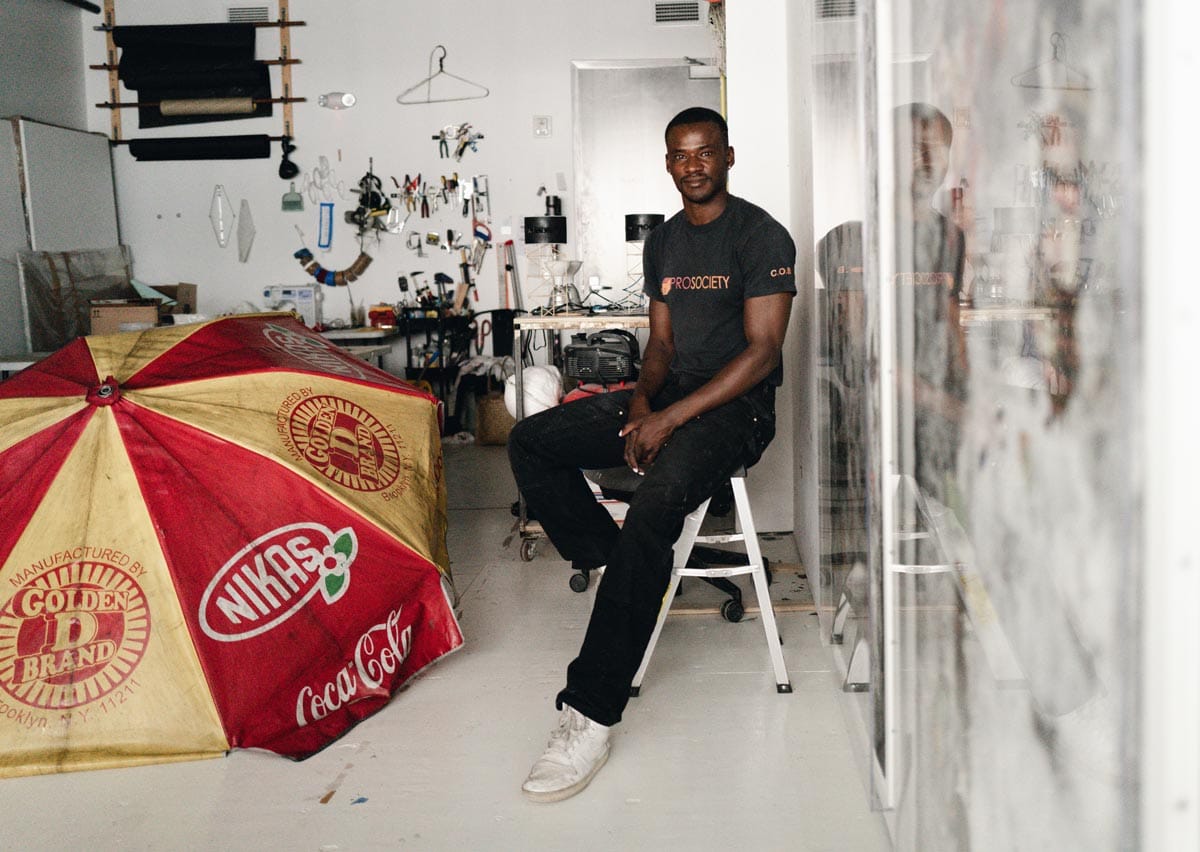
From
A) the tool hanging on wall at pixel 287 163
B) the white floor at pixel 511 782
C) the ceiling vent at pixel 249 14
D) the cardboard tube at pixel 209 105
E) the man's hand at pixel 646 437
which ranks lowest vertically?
the white floor at pixel 511 782

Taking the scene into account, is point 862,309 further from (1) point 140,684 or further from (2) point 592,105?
(2) point 592,105

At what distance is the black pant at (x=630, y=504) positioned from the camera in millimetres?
2068

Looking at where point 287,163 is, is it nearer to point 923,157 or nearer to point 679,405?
point 679,405

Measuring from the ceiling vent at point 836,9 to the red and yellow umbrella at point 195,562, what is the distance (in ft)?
4.67

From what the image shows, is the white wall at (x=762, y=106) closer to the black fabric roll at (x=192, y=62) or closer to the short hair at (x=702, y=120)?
the short hair at (x=702, y=120)

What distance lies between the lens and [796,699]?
2336 millimetres

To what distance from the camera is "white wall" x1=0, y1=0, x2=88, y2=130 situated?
19.4 ft

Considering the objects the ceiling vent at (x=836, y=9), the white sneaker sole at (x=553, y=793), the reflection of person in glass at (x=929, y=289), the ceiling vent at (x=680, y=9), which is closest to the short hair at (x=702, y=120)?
the ceiling vent at (x=836, y=9)

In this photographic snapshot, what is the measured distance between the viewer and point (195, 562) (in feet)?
6.95

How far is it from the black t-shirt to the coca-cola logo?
978mm

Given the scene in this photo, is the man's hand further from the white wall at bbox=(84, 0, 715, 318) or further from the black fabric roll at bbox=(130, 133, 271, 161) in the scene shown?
the black fabric roll at bbox=(130, 133, 271, 161)

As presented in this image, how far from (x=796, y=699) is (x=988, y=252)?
1.57 meters

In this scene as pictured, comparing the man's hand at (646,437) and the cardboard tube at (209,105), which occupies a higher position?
the cardboard tube at (209,105)

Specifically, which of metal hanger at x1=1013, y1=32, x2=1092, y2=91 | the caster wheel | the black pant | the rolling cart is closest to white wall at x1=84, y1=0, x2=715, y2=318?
the rolling cart
